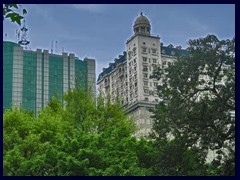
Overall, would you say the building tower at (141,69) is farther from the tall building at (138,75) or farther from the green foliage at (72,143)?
the green foliage at (72,143)

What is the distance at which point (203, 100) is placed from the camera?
40.5 feet

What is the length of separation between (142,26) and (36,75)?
74.0 ft

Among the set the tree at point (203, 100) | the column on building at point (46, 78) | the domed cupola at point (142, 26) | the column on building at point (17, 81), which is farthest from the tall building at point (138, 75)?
the column on building at point (46, 78)

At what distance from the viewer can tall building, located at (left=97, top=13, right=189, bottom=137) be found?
2783 cm

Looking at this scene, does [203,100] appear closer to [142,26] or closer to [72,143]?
[72,143]

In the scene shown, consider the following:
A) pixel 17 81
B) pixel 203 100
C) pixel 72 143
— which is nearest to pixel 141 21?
pixel 203 100

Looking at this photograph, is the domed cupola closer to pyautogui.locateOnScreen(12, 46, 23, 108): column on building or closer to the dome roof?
the dome roof

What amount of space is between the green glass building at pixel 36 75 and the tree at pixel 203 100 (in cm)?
3543

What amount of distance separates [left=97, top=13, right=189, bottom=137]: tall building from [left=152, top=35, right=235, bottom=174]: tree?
13.3 metres

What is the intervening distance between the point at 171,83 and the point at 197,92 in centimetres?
83

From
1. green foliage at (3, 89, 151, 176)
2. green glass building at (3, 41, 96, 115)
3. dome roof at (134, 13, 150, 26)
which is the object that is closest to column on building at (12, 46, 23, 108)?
green glass building at (3, 41, 96, 115)
